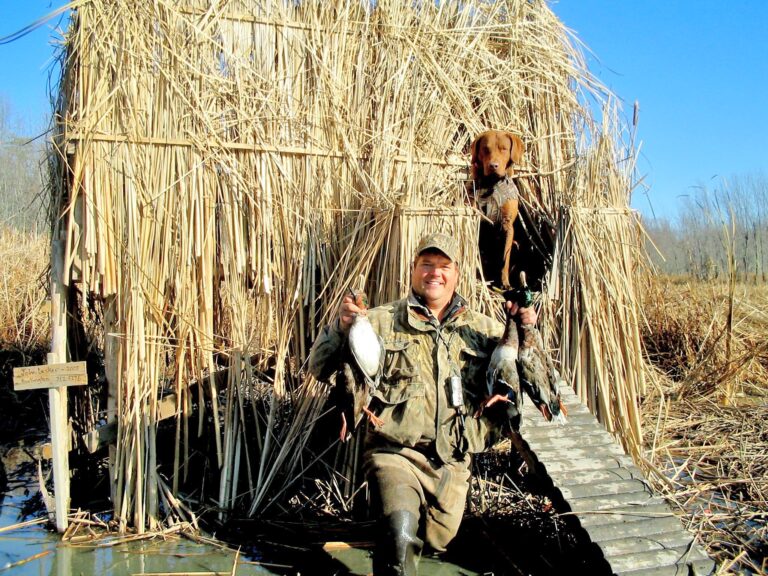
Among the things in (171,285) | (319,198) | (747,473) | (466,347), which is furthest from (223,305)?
(747,473)

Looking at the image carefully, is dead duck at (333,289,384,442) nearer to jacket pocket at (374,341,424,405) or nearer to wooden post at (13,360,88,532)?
jacket pocket at (374,341,424,405)

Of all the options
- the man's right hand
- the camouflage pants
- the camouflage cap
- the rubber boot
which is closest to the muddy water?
the camouflage pants

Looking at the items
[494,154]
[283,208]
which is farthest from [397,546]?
[494,154]

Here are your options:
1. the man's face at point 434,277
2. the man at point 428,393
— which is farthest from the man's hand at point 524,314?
the man's face at point 434,277

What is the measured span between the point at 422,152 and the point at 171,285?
217 cm

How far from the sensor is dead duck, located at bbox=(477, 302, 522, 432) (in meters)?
3.59

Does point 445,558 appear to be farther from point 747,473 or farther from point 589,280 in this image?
point 747,473

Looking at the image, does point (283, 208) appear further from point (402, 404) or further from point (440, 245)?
point (402, 404)

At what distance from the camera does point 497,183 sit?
5.59 m

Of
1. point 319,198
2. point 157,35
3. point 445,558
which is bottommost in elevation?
point 445,558

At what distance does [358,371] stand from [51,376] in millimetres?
2446

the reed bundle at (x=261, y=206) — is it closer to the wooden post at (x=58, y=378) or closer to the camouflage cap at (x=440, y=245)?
the wooden post at (x=58, y=378)

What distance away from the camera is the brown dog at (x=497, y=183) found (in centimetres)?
540

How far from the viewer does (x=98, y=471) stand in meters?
5.95
